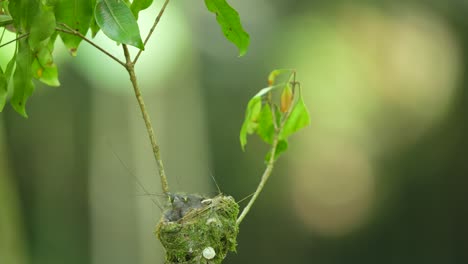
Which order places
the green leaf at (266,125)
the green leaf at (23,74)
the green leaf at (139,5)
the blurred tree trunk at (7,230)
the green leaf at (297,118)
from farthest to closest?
1. the blurred tree trunk at (7,230)
2. the green leaf at (266,125)
3. the green leaf at (297,118)
4. the green leaf at (139,5)
5. the green leaf at (23,74)

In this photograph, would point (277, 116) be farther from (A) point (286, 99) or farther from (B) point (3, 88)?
(B) point (3, 88)

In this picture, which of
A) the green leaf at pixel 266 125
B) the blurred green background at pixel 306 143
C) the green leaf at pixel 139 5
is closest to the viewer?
the green leaf at pixel 139 5

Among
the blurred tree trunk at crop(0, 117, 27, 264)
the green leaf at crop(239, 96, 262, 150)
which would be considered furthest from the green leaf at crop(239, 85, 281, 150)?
the blurred tree trunk at crop(0, 117, 27, 264)

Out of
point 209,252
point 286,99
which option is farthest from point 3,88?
point 286,99

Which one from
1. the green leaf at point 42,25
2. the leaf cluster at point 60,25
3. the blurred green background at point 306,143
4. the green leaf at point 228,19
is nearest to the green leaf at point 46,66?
the leaf cluster at point 60,25

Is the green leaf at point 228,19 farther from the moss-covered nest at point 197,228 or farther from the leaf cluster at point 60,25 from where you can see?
the moss-covered nest at point 197,228

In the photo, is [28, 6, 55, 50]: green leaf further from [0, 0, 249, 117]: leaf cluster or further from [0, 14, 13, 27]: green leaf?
[0, 14, 13, 27]: green leaf

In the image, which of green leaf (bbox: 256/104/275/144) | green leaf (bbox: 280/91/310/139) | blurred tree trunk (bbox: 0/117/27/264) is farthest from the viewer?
blurred tree trunk (bbox: 0/117/27/264)
